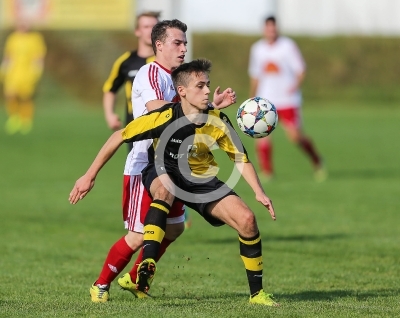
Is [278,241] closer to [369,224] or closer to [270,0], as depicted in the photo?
[369,224]

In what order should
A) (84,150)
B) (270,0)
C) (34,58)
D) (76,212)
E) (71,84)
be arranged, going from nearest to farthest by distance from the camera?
(76,212), (84,150), (34,58), (270,0), (71,84)

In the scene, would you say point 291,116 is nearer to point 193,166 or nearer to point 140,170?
point 140,170

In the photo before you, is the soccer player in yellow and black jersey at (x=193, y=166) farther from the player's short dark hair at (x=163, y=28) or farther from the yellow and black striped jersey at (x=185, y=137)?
the player's short dark hair at (x=163, y=28)

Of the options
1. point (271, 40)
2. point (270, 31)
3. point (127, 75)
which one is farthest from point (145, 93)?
point (271, 40)

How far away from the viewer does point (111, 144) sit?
245 inches

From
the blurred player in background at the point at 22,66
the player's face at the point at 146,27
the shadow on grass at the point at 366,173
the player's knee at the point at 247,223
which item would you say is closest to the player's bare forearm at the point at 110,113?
the player's face at the point at 146,27

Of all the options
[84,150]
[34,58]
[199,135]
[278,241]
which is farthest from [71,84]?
[199,135]

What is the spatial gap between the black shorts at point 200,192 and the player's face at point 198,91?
0.53m

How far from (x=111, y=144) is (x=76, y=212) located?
20.9ft

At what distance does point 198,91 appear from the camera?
6.29 m

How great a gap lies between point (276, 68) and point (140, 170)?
10.0 metres

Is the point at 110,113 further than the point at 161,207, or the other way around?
the point at 110,113

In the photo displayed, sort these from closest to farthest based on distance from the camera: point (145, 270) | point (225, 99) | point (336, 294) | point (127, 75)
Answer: point (145, 270), point (225, 99), point (336, 294), point (127, 75)

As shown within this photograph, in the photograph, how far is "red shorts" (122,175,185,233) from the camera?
22.1 feet
